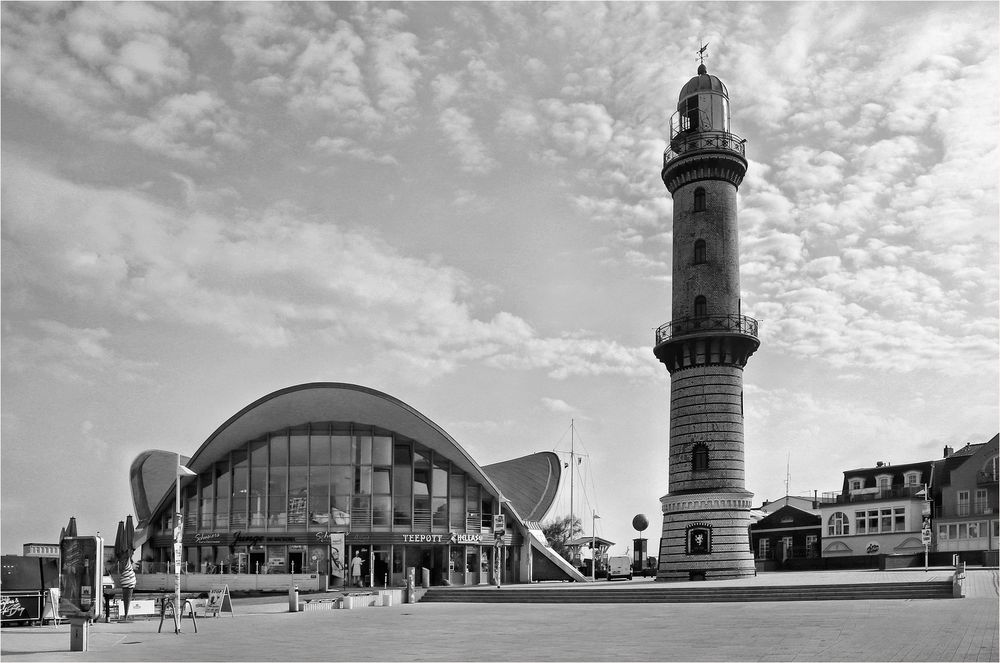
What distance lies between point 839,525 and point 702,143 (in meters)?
38.9

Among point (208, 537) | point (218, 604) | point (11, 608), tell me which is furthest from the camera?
point (208, 537)

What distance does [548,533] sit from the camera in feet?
304

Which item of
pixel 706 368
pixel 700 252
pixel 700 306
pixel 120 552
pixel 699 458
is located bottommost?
pixel 120 552

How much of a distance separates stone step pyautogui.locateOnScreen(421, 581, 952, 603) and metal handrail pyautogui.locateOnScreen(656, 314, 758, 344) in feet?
41.7

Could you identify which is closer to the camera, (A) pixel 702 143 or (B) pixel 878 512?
(A) pixel 702 143

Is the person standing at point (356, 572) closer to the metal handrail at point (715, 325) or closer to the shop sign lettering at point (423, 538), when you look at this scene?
the shop sign lettering at point (423, 538)

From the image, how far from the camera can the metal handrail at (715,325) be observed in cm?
4372

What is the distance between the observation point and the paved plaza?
15.8 m

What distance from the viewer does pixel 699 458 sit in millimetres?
43500

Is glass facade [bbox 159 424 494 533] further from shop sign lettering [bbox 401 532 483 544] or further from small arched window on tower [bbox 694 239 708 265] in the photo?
small arched window on tower [bbox 694 239 708 265]

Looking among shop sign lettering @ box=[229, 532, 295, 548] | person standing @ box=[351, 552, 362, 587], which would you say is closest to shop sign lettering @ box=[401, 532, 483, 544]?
person standing @ box=[351, 552, 362, 587]

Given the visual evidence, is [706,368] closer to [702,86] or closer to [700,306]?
[700,306]

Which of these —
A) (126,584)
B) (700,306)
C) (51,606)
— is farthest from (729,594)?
(51,606)

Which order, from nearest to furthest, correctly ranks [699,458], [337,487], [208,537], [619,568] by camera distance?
[699,458] → [337,487] → [208,537] → [619,568]
